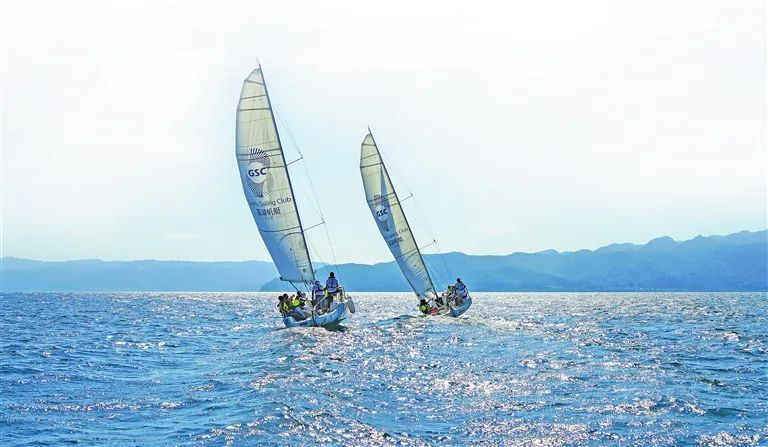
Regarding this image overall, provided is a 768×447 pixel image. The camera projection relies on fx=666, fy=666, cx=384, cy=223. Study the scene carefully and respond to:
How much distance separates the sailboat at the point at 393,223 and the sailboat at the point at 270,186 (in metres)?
12.0

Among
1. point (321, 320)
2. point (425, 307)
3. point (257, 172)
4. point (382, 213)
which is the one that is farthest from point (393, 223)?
point (257, 172)

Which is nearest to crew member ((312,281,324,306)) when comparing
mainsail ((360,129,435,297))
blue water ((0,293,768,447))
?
blue water ((0,293,768,447))

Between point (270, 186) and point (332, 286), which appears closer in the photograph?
point (270, 186)

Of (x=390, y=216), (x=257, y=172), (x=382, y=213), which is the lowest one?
(x=390, y=216)

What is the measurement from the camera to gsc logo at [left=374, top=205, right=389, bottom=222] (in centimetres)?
4712

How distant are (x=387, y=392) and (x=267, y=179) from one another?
64.7ft

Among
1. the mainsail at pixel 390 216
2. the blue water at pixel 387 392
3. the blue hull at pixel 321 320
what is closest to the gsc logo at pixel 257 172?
the blue hull at pixel 321 320

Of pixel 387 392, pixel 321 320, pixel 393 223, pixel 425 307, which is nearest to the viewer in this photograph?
pixel 387 392

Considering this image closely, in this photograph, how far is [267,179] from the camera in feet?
117

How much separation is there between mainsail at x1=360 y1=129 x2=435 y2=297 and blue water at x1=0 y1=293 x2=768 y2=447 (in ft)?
50.6

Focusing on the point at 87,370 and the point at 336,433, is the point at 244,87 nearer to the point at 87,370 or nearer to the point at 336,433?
the point at 87,370

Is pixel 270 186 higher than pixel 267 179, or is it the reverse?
pixel 267 179

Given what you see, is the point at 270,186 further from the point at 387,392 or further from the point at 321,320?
the point at 387,392

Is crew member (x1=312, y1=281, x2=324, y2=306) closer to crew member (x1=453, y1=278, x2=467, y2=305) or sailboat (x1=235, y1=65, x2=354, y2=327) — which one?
sailboat (x1=235, y1=65, x2=354, y2=327)
